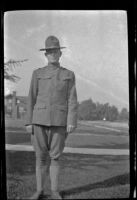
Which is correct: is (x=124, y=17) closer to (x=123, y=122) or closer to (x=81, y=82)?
(x=81, y=82)

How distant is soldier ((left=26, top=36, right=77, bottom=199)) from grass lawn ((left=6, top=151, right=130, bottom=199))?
5 centimetres

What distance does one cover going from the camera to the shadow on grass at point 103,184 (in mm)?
2594

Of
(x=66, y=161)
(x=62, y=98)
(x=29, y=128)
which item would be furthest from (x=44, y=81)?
(x=66, y=161)

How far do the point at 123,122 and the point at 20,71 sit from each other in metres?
0.68

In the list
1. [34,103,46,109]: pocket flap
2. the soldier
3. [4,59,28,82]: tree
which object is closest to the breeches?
the soldier

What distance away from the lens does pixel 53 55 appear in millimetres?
2611

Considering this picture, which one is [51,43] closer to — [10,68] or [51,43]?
[51,43]

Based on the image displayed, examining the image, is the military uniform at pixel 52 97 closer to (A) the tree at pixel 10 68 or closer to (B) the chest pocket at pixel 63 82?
(B) the chest pocket at pixel 63 82

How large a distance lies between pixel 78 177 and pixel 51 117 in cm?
39

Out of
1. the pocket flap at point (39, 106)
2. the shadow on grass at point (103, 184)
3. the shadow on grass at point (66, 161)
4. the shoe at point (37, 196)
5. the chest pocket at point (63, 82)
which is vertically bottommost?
the shoe at point (37, 196)

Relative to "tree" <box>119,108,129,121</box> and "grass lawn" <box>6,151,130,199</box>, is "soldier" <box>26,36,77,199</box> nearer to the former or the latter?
"grass lawn" <box>6,151,130,199</box>

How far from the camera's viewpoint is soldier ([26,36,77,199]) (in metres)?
A: 2.59

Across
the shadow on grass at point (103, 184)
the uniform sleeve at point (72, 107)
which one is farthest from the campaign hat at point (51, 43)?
the shadow on grass at point (103, 184)

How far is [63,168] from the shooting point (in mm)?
2605
